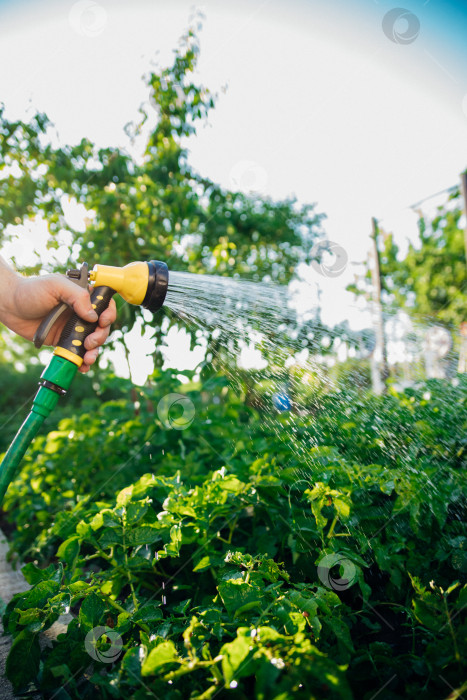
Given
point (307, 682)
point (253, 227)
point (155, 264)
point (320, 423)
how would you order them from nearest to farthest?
point (307, 682) → point (155, 264) → point (320, 423) → point (253, 227)

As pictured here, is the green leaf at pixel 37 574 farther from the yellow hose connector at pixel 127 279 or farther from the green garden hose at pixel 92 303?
the yellow hose connector at pixel 127 279

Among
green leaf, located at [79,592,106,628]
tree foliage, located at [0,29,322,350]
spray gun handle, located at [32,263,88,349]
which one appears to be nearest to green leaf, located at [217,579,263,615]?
green leaf, located at [79,592,106,628]

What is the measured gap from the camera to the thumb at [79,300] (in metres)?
1.43

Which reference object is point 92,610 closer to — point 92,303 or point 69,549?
point 69,549

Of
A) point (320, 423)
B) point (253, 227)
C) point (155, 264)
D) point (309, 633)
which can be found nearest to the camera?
point (309, 633)

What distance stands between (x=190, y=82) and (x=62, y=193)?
1366 millimetres

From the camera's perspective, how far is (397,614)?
1.22m

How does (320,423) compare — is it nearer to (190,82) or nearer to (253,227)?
(190,82)

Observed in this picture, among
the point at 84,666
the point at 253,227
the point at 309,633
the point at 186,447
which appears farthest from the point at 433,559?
the point at 253,227

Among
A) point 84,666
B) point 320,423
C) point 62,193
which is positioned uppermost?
point 62,193

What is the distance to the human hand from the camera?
4.72 ft

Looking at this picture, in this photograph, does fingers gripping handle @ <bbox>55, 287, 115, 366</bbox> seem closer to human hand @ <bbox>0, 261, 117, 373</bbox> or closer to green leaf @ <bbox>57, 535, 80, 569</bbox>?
human hand @ <bbox>0, 261, 117, 373</bbox>

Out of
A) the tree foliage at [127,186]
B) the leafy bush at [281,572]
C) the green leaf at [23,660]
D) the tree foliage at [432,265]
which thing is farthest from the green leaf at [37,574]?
the tree foliage at [432,265]

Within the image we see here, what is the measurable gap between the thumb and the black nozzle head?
7.0 inches
